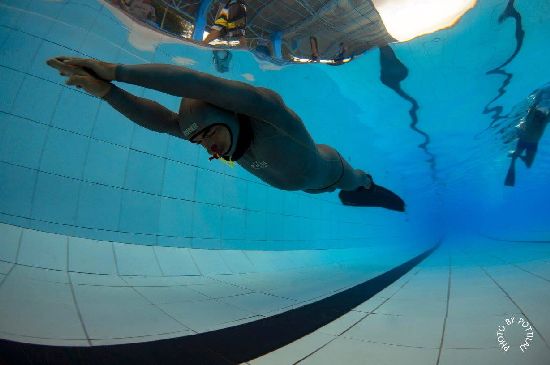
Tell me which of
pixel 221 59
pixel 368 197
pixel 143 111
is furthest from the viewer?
pixel 221 59

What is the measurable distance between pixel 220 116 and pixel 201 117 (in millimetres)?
140

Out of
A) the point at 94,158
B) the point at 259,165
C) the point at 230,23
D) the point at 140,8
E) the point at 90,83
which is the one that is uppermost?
the point at 230,23

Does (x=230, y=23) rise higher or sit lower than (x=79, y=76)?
higher

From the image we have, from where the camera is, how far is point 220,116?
1.90 meters

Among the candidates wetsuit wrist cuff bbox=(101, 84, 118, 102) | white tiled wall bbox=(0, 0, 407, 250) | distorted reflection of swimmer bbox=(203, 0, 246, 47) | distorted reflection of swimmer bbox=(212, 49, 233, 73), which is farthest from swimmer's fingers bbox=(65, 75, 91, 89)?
distorted reflection of swimmer bbox=(212, 49, 233, 73)

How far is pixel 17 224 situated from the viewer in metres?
3.01

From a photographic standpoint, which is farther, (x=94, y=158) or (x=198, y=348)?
(x=94, y=158)

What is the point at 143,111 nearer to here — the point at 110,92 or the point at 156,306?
the point at 110,92

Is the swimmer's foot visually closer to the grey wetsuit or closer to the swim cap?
the grey wetsuit

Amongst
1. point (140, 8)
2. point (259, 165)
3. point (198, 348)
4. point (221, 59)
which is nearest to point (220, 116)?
point (259, 165)

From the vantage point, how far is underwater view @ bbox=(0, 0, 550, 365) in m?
1.61

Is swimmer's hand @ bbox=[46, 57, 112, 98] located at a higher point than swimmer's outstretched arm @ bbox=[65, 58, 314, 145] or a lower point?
lower

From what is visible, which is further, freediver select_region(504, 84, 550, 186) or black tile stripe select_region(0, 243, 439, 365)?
freediver select_region(504, 84, 550, 186)

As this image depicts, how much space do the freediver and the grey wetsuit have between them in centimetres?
1119
